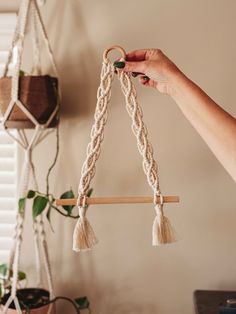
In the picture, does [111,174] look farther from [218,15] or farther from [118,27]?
[218,15]

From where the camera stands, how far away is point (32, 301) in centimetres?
132

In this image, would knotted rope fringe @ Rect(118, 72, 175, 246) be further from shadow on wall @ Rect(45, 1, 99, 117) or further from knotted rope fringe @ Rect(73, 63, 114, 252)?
shadow on wall @ Rect(45, 1, 99, 117)

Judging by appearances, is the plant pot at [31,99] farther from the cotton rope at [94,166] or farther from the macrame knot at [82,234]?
the macrame knot at [82,234]

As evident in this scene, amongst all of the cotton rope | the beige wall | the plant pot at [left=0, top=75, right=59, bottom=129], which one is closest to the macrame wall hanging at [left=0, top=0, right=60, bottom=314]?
the plant pot at [left=0, top=75, right=59, bottom=129]

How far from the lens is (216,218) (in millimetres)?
1368

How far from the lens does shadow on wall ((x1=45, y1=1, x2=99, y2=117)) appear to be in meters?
1.39

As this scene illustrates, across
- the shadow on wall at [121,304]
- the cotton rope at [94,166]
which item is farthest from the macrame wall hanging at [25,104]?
the cotton rope at [94,166]

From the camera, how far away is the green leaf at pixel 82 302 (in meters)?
1.33

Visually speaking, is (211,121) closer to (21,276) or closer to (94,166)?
(94,166)

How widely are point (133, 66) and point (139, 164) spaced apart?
0.53 metres

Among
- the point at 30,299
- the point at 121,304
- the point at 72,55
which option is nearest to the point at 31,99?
the point at 72,55

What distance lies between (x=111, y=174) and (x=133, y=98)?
0.51m

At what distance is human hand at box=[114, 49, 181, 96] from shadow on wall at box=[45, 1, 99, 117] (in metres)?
0.47

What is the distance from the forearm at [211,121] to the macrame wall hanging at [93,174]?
119mm
